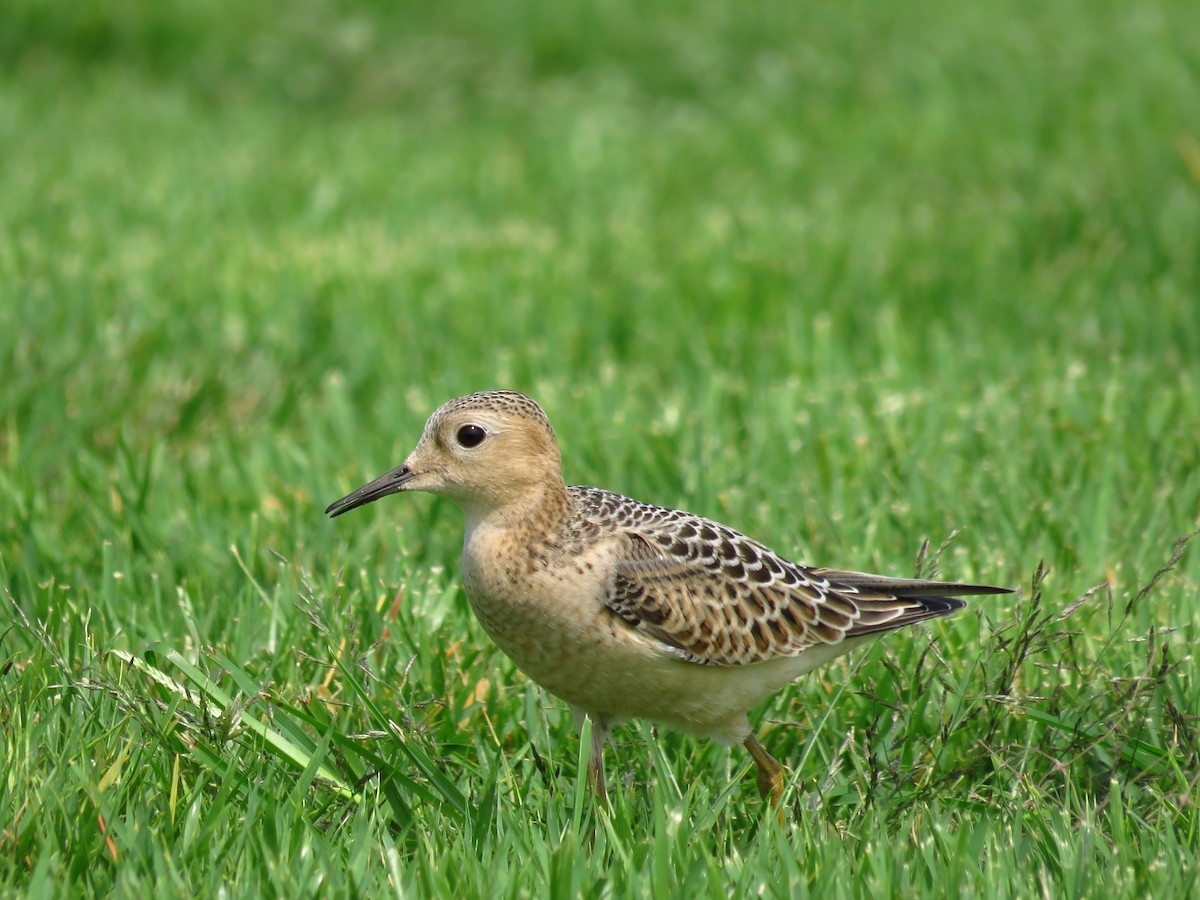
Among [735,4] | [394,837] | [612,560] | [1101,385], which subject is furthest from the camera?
[735,4]

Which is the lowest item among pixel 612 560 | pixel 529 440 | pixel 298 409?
pixel 298 409

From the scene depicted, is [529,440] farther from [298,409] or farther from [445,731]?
[298,409]

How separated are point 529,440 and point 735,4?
11470mm

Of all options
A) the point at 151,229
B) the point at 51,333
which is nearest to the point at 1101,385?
the point at 51,333

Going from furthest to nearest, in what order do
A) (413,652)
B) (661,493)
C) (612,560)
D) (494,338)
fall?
(494,338) < (661,493) < (413,652) < (612,560)

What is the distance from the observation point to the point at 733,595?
4.11 m

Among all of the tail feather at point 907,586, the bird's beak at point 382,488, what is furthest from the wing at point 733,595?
the bird's beak at point 382,488

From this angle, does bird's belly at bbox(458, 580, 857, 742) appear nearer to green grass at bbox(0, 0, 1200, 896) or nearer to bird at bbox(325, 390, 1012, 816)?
bird at bbox(325, 390, 1012, 816)

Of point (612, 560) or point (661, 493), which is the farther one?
point (661, 493)

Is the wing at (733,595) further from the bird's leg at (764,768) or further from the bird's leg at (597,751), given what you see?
the bird's leg at (597,751)

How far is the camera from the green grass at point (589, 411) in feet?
11.6

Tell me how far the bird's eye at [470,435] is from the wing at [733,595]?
420 millimetres

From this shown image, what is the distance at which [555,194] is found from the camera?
1048 centimetres

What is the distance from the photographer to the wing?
154 inches
